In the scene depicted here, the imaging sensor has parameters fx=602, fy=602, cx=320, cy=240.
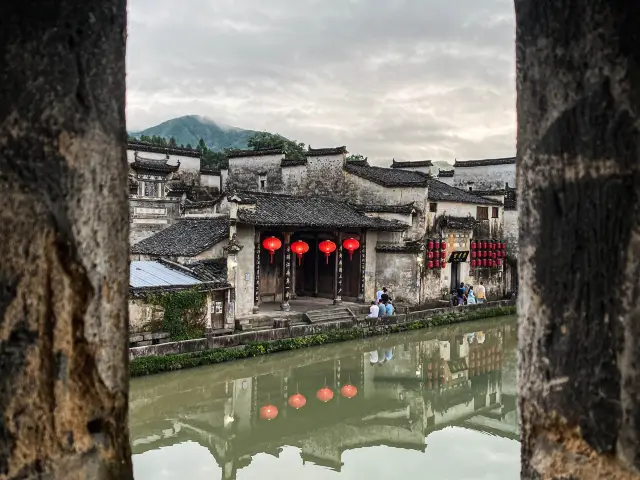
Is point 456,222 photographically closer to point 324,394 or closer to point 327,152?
point 327,152

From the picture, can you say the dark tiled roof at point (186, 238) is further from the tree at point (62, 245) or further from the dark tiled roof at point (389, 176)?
the tree at point (62, 245)

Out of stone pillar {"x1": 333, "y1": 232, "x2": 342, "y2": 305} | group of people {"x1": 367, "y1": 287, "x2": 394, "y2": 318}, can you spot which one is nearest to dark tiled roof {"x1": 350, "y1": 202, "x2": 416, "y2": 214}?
stone pillar {"x1": 333, "y1": 232, "x2": 342, "y2": 305}

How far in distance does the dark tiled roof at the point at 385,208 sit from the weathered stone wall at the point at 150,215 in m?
6.09

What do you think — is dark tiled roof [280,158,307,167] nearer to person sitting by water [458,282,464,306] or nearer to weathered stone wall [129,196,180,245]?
weathered stone wall [129,196,180,245]

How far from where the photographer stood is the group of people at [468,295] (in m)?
21.0

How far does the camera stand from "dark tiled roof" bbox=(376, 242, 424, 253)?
19438mm

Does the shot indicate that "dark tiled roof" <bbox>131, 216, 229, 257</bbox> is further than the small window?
No

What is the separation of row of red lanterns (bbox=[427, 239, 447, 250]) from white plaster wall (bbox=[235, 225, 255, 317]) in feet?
22.3

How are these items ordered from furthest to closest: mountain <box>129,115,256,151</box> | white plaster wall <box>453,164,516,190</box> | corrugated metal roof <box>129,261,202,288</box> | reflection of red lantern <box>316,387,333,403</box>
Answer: mountain <box>129,115,256,151</box> → white plaster wall <box>453,164,516,190</box> → corrugated metal roof <box>129,261,202,288</box> → reflection of red lantern <box>316,387,333,403</box>

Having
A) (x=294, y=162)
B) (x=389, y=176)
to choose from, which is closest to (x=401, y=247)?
(x=389, y=176)

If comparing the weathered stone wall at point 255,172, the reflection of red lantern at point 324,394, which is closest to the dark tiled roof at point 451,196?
the weathered stone wall at point 255,172

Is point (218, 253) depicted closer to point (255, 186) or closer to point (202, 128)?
point (255, 186)

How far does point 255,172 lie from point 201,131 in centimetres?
12502

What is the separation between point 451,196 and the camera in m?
21.8
